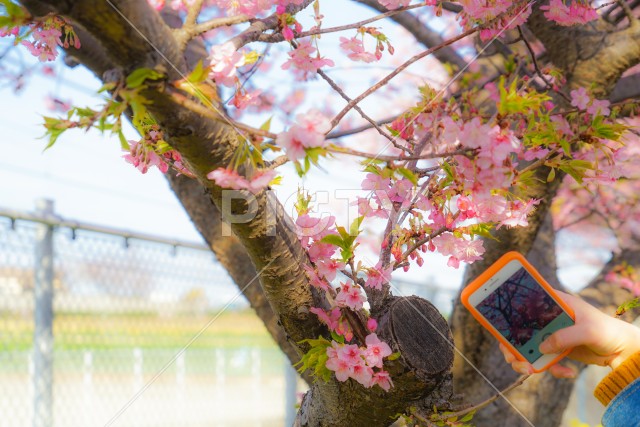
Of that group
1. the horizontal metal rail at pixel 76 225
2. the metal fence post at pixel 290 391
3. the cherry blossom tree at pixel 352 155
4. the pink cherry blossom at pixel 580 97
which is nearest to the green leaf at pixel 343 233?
the cherry blossom tree at pixel 352 155

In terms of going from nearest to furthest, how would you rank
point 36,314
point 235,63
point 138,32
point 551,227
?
point 138,32 < point 235,63 < point 36,314 < point 551,227

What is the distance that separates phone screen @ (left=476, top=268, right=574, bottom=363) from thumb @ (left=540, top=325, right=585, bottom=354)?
0.09ft

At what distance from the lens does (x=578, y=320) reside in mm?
1433

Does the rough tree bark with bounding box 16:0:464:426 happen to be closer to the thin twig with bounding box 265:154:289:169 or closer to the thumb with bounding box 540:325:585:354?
the thin twig with bounding box 265:154:289:169

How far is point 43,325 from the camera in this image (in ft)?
9.23

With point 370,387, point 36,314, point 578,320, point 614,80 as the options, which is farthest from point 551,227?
point 36,314

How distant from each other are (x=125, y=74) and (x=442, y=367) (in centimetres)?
94

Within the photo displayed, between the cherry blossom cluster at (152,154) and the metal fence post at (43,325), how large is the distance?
5.25 ft

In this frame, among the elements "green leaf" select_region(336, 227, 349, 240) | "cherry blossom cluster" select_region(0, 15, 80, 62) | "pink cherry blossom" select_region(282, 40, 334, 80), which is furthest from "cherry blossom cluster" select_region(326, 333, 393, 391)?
"cherry blossom cluster" select_region(0, 15, 80, 62)

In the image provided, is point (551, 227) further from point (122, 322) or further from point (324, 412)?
point (122, 322)

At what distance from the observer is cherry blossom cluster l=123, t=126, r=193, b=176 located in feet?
4.57

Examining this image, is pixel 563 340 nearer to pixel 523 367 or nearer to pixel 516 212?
pixel 523 367

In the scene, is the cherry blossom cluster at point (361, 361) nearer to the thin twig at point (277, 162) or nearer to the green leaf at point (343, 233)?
the green leaf at point (343, 233)

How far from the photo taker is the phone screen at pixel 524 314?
1425 mm
